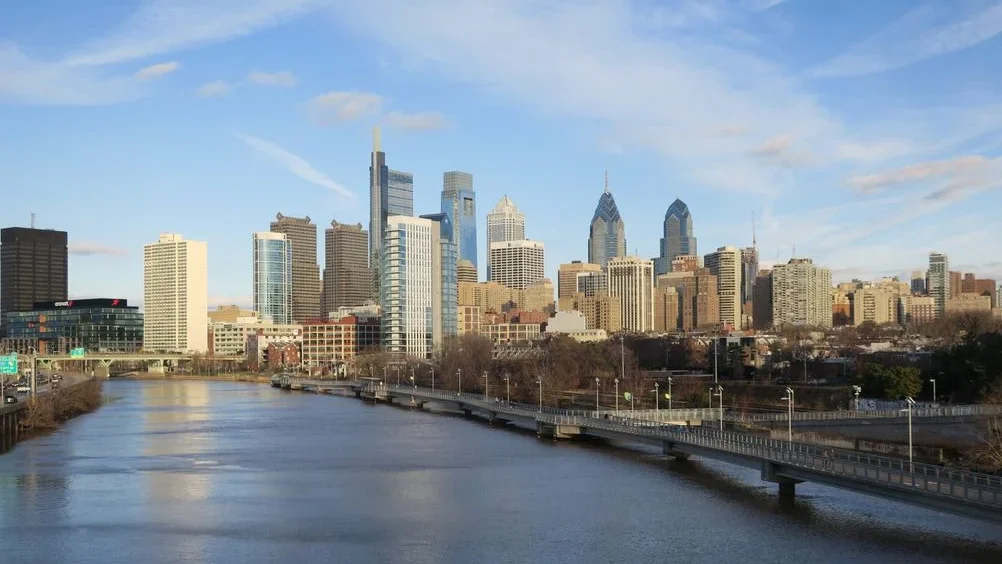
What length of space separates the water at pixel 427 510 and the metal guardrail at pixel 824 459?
60.3 inches

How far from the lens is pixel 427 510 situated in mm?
41656

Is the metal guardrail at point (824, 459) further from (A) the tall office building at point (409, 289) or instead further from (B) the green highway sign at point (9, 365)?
(A) the tall office building at point (409, 289)

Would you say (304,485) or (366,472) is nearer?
(304,485)

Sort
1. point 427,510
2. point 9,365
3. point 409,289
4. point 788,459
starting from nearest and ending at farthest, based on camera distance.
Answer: point 427,510 < point 788,459 < point 9,365 < point 409,289

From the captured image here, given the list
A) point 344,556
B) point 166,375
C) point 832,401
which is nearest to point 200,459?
point 344,556

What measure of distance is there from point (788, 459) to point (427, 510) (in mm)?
14681

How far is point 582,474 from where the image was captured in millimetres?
50906

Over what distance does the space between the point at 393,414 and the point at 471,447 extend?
32.9 metres

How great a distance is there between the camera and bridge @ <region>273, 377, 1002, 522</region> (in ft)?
110

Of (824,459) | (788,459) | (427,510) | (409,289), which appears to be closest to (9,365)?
(427,510)

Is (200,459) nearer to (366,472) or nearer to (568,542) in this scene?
(366,472)

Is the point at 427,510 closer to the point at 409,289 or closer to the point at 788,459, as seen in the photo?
A: the point at 788,459

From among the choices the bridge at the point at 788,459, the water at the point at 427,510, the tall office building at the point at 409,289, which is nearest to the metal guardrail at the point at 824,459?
the bridge at the point at 788,459

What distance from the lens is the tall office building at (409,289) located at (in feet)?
617
